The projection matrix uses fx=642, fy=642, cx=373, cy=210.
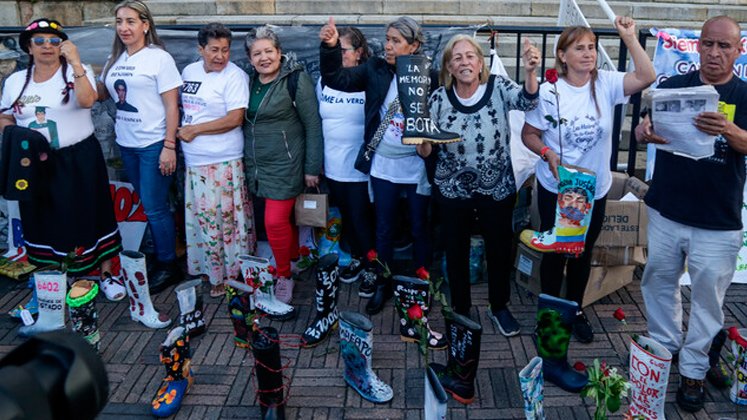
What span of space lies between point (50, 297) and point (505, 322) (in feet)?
9.96

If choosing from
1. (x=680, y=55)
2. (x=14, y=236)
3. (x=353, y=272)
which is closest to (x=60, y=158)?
(x=14, y=236)

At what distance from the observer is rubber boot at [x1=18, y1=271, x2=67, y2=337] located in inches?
165

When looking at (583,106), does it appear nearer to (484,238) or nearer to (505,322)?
(484,238)

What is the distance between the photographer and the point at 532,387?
299 cm

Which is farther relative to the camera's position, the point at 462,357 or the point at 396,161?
the point at 396,161

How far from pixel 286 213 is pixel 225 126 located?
78 centimetres

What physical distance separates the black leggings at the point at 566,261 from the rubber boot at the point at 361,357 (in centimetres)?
130

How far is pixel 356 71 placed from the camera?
433 cm

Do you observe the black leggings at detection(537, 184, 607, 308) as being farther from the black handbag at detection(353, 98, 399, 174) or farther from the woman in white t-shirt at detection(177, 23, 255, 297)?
the woman in white t-shirt at detection(177, 23, 255, 297)

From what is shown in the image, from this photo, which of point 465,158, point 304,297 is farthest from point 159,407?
point 465,158

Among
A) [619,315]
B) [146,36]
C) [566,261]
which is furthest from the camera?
[146,36]

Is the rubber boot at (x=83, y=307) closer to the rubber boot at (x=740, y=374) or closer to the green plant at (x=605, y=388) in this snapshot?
the green plant at (x=605, y=388)

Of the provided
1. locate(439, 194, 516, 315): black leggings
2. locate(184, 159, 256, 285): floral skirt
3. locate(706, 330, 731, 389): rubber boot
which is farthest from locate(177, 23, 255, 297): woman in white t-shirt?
locate(706, 330, 731, 389): rubber boot

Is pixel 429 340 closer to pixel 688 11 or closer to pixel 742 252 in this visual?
pixel 742 252
